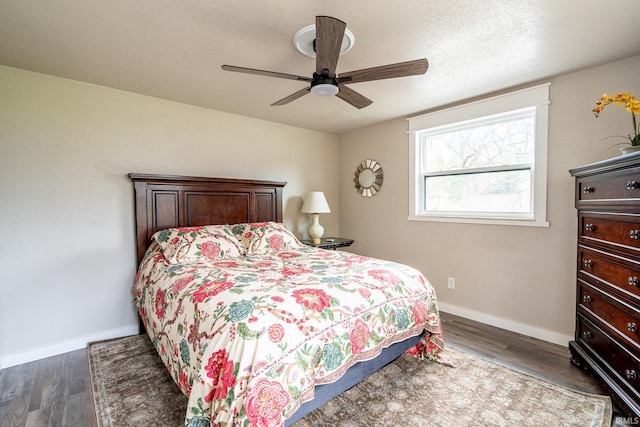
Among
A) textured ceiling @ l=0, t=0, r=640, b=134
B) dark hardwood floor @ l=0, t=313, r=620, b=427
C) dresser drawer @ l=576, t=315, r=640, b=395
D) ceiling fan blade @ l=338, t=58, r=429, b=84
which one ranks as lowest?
dark hardwood floor @ l=0, t=313, r=620, b=427

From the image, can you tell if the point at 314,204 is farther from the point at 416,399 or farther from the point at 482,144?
the point at 416,399

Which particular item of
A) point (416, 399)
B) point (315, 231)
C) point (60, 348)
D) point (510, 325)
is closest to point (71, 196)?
point (60, 348)

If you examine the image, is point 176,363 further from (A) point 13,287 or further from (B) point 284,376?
(A) point 13,287

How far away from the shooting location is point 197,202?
319 centimetres

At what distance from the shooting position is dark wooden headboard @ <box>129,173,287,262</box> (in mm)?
2865

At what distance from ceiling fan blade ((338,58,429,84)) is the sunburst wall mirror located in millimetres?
2183

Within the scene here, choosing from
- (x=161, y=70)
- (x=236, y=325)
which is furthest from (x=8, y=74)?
(x=236, y=325)

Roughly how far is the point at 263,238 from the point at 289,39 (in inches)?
73.3

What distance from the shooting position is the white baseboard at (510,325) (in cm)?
257

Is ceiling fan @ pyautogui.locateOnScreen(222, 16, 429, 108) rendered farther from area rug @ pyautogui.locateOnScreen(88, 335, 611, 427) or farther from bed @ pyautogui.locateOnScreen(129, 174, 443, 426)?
area rug @ pyautogui.locateOnScreen(88, 335, 611, 427)

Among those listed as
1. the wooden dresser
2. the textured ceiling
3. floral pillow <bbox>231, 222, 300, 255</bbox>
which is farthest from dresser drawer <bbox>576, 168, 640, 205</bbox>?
floral pillow <bbox>231, 222, 300, 255</bbox>

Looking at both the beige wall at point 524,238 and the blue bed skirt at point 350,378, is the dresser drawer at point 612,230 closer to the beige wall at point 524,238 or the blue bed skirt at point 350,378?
the beige wall at point 524,238

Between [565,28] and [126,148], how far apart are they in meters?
3.65

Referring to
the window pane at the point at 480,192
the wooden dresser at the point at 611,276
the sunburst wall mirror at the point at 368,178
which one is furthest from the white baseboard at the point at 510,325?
the sunburst wall mirror at the point at 368,178
